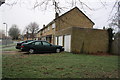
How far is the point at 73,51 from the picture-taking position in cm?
1544

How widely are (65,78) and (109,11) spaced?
3.38 meters

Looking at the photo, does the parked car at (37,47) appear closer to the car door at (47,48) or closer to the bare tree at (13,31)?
the car door at (47,48)

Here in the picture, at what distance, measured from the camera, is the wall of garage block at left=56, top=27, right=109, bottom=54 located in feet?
51.1

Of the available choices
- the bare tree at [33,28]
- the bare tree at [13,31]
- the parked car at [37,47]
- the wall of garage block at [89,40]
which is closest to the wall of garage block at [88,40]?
the wall of garage block at [89,40]

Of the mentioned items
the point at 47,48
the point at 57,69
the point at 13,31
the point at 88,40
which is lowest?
the point at 57,69

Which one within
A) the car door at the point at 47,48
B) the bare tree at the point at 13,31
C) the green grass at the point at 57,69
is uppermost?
the bare tree at the point at 13,31

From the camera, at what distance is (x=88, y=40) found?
16266mm

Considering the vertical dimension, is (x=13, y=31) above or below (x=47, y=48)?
above

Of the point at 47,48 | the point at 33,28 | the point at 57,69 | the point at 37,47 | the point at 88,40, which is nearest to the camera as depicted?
the point at 57,69

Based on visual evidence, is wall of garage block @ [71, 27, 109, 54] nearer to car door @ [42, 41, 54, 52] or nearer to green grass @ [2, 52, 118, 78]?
car door @ [42, 41, 54, 52]

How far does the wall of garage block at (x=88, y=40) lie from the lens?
1556cm

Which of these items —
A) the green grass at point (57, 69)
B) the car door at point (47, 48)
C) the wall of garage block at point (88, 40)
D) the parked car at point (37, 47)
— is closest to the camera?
the green grass at point (57, 69)

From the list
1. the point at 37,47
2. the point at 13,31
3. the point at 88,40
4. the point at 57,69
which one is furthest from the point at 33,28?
the point at 57,69

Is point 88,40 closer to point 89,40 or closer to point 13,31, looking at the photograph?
point 89,40
